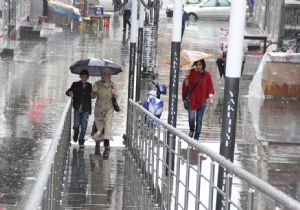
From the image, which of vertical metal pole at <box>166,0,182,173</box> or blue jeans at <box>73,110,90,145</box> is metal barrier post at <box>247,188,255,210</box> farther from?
blue jeans at <box>73,110,90,145</box>

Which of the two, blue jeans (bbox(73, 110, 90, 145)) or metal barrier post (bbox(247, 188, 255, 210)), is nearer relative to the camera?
metal barrier post (bbox(247, 188, 255, 210))

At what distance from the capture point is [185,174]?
942 centimetres

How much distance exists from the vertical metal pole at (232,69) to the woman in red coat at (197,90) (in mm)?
8811

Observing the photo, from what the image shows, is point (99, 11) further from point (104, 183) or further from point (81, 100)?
point (104, 183)

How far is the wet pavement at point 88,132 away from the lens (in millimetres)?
13133

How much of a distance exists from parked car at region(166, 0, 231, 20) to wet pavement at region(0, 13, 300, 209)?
18.4 m

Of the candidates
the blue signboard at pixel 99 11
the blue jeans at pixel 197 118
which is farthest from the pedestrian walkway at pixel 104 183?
the blue signboard at pixel 99 11

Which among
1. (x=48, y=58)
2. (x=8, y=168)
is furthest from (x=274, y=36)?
(x=8, y=168)

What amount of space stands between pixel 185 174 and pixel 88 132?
28.3ft

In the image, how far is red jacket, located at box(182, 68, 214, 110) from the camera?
55.0 ft

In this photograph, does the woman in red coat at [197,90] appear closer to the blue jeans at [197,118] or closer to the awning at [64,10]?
the blue jeans at [197,118]

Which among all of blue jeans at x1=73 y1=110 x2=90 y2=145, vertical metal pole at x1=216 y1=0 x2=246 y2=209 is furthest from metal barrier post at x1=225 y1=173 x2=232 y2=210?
blue jeans at x1=73 y1=110 x2=90 y2=145

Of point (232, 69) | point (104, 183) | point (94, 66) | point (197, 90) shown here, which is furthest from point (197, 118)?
point (232, 69)

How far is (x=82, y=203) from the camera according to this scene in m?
11.8
